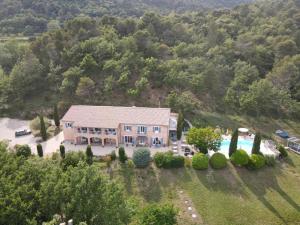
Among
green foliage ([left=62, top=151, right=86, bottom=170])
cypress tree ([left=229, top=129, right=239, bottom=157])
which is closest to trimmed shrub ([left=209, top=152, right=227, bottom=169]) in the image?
cypress tree ([left=229, top=129, right=239, bottom=157])

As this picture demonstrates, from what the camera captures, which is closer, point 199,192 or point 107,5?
point 199,192

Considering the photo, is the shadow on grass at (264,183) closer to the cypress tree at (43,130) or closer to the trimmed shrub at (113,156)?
the trimmed shrub at (113,156)

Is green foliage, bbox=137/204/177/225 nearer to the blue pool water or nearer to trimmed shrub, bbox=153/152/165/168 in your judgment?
trimmed shrub, bbox=153/152/165/168

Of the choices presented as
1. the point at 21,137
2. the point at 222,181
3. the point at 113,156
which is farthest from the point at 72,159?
the point at 222,181

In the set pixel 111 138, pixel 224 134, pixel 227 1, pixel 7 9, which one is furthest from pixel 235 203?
pixel 227 1

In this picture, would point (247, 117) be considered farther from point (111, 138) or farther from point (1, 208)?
point (1, 208)

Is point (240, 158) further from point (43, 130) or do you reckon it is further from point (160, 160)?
point (43, 130)

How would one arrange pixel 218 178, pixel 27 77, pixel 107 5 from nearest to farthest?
1. pixel 218 178
2. pixel 27 77
3. pixel 107 5
